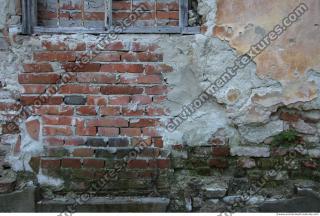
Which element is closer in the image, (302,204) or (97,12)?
(302,204)

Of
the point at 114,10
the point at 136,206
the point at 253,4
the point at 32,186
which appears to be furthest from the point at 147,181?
A: the point at 253,4

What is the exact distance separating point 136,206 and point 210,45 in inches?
49.0

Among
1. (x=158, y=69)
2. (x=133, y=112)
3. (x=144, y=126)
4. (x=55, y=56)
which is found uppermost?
(x=55, y=56)

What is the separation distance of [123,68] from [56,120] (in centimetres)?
61

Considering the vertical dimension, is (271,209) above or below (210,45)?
below

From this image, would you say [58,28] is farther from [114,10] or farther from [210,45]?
[210,45]

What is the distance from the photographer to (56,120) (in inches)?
120

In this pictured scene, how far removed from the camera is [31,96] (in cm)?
304

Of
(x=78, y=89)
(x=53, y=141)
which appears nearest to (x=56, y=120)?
(x=53, y=141)

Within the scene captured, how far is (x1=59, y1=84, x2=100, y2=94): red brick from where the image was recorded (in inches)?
120

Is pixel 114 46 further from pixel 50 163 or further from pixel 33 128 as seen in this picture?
pixel 50 163

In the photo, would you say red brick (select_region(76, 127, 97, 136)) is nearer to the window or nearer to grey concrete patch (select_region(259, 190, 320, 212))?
the window

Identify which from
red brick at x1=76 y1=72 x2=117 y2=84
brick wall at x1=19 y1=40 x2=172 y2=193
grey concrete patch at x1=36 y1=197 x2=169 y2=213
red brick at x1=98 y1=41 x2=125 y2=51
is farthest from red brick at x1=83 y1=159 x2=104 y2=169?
red brick at x1=98 y1=41 x2=125 y2=51

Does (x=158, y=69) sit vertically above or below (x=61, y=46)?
below
